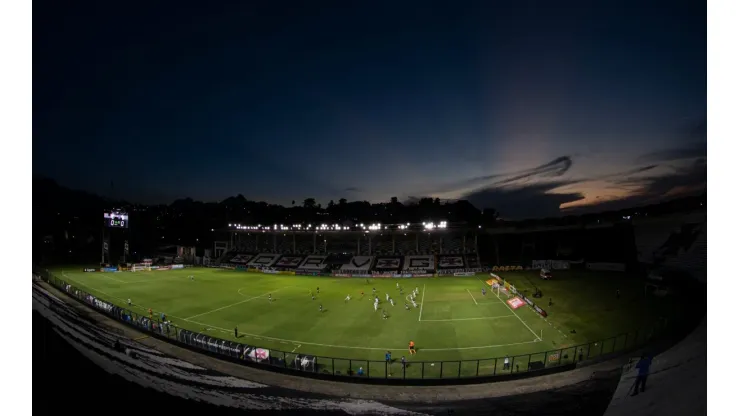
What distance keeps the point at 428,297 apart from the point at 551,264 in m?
15.2

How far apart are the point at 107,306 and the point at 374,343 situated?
13.1 meters

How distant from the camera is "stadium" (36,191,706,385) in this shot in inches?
372

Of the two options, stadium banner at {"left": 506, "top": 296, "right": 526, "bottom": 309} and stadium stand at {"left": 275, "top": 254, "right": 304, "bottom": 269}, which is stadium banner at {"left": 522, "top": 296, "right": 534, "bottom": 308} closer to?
stadium banner at {"left": 506, "top": 296, "right": 526, "bottom": 309}

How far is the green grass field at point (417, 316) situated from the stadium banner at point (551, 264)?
213 centimetres

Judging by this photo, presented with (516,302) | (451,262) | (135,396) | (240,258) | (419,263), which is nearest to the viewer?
(135,396)

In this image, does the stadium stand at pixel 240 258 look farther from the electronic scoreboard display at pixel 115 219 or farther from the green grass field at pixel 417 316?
the electronic scoreboard display at pixel 115 219

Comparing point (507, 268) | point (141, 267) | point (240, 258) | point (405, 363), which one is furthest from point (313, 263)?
point (405, 363)

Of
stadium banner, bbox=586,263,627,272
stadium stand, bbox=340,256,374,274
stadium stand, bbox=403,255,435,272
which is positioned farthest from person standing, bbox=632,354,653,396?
stadium stand, bbox=340,256,374,274

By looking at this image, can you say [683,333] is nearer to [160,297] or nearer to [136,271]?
[160,297]

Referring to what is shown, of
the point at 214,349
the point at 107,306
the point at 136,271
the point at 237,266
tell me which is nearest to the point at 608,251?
the point at 214,349

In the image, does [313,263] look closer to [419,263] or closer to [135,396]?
[419,263]

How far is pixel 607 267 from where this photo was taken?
84.5 ft

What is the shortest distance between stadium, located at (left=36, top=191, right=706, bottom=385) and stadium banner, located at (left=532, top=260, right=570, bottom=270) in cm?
16

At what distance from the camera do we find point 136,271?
3969 cm
